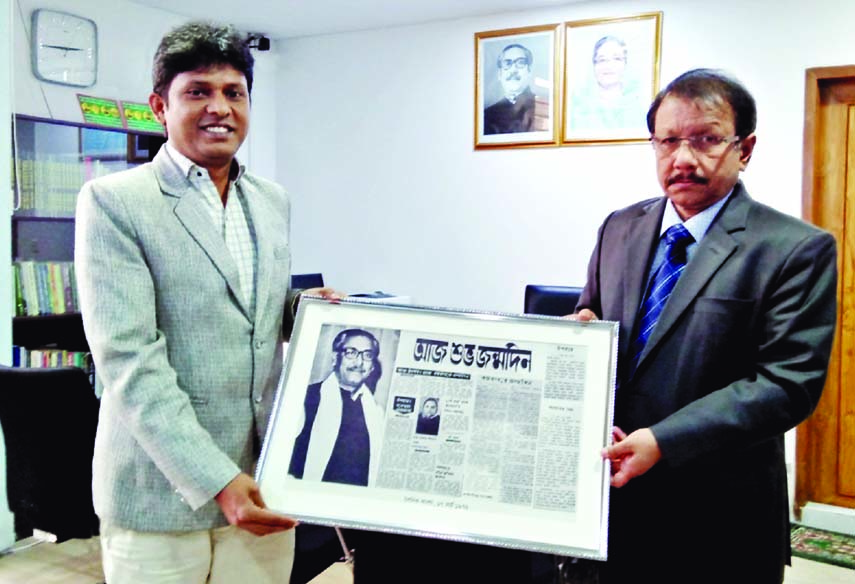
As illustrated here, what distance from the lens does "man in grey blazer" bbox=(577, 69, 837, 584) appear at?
1211 mm

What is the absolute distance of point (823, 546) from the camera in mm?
3289

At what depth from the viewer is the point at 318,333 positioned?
1357 mm

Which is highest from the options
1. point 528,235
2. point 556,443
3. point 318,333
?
point 528,235

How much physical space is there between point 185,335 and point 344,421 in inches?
12.9

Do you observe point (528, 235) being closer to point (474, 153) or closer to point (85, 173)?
point (474, 153)

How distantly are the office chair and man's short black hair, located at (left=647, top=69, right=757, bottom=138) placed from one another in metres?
1.87

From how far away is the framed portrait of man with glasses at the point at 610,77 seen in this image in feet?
12.4

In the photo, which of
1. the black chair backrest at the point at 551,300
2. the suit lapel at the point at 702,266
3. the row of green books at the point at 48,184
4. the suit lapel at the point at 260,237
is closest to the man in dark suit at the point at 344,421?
the suit lapel at the point at 260,237

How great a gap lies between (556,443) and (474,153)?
329cm

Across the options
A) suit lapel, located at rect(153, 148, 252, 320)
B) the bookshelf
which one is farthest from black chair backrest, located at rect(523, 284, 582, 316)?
the bookshelf

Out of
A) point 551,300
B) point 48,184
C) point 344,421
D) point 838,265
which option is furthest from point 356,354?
point 838,265

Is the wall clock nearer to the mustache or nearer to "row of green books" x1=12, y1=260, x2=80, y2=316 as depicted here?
"row of green books" x1=12, y1=260, x2=80, y2=316

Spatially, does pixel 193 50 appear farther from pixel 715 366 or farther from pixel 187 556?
pixel 715 366

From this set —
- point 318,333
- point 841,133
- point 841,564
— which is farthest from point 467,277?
point 318,333
